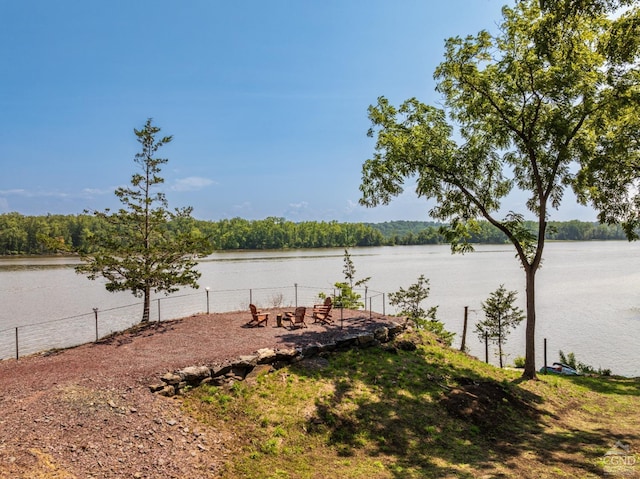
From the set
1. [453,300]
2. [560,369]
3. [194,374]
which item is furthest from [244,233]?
[194,374]

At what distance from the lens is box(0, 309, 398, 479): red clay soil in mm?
6613

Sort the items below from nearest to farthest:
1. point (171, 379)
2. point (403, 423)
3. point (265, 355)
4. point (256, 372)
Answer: point (171, 379)
point (403, 423)
point (256, 372)
point (265, 355)

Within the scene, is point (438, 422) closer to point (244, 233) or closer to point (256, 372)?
point (256, 372)

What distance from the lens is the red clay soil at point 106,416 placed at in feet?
21.7

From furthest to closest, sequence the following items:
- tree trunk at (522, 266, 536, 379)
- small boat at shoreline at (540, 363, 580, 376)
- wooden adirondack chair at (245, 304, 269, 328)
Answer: small boat at shoreline at (540, 363, 580, 376) → wooden adirondack chair at (245, 304, 269, 328) → tree trunk at (522, 266, 536, 379)

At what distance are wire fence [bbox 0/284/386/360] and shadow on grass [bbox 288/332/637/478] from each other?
471 cm

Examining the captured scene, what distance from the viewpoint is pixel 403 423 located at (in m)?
9.53

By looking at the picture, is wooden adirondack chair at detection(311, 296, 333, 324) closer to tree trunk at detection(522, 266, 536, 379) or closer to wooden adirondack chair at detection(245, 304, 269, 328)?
wooden adirondack chair at detection(245, 304, 269, 328)

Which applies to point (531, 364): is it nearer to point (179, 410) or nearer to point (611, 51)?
point (611, 51)

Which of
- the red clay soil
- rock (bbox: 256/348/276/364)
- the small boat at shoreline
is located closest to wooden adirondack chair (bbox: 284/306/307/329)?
the red clay soil

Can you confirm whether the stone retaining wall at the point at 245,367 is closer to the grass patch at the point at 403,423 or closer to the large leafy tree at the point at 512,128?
the grass patch at the point at 403,423

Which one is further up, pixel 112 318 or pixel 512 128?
pixel 512 128

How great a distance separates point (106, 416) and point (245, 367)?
3.50 meters

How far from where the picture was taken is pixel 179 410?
28.4 ft
